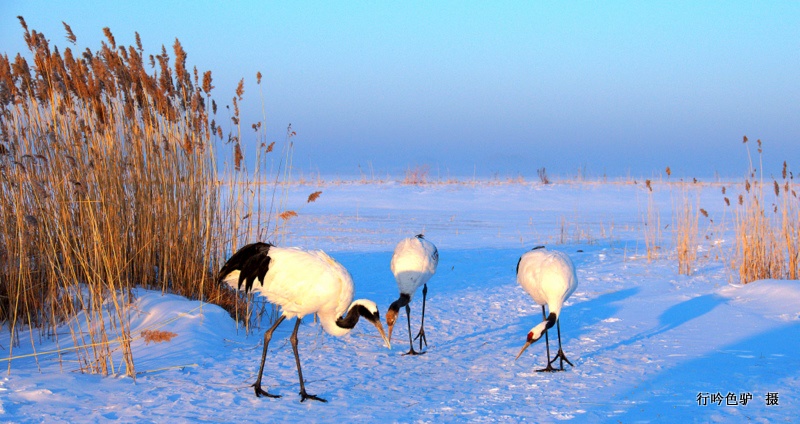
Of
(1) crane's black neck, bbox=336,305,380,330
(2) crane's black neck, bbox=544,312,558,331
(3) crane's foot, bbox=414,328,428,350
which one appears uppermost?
(1) crane's black neck, bbox=336,305,380,330

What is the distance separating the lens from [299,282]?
475 cm

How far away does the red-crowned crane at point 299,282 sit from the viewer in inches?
187

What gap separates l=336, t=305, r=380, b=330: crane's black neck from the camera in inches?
196

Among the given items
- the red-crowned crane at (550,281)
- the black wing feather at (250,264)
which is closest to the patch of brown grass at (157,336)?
the black wing feather at (250,264)

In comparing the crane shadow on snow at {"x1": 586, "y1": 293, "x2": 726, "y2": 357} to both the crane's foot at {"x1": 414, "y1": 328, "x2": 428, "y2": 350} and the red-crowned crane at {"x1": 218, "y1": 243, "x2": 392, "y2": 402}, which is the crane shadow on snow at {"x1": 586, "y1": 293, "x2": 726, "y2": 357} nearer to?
the crane's foot at {"x1": 414, "y1": 328, "x2": 428, "y2": 350}

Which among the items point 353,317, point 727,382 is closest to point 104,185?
point 353,317

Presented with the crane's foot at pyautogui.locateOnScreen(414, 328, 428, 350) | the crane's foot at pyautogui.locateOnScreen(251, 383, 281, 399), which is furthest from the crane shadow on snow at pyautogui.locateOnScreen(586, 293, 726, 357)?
the crane's foot at pyautogui.locateOnScreen(251, 383, 281, 399)

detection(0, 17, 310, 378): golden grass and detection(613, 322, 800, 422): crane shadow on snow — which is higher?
detection(0, 17, 310, 378): golden grass

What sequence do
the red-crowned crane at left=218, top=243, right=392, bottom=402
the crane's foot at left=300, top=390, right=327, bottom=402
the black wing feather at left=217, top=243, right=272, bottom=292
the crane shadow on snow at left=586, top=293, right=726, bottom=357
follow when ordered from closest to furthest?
the crane's foot at left=300, top=390, right=327, bottom=402 → the red-crowned crane at left=218, top=243, right=392, bottom=402 → the black wing feather at left=217, top=243, right=272, bottom=292 → the crane shadow on snow at left=586, top=293, right=726, bottom=357

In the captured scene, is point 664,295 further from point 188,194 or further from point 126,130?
point 126,130

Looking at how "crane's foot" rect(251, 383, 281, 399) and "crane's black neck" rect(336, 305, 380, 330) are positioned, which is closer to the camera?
"crane's foot" rect(251, 383, 281, 399)

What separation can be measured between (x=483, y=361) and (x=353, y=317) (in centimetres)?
113

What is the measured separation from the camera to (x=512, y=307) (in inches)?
294

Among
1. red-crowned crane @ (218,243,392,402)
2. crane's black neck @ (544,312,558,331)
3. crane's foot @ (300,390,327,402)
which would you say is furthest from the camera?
crane's black neck @ (544,312,558,331)
